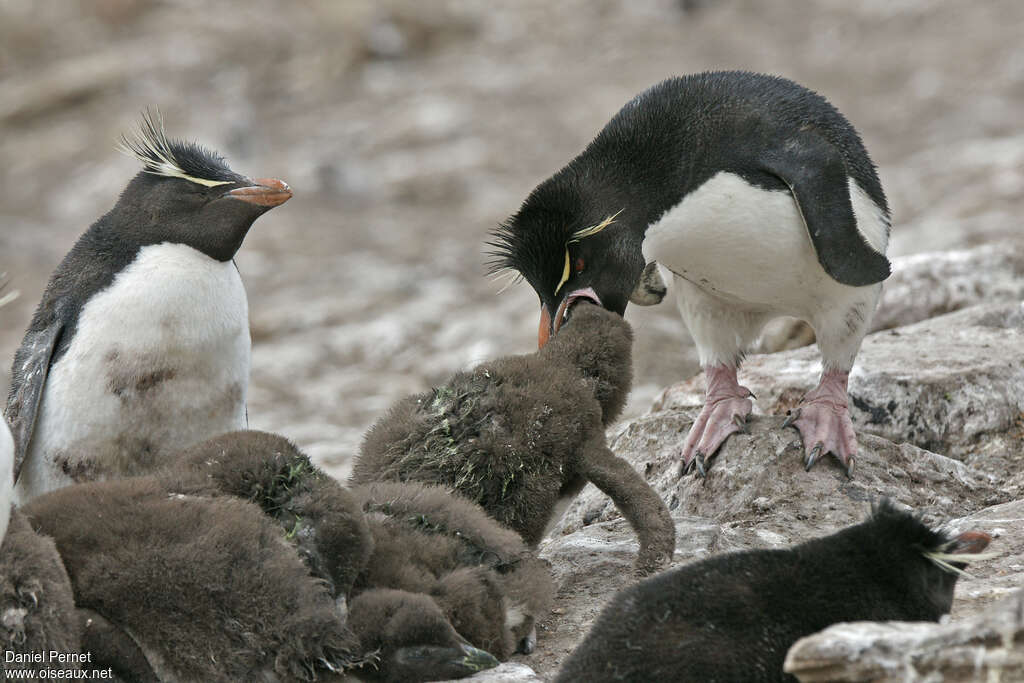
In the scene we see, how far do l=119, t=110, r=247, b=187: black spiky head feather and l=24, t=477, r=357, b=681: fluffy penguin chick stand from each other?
6.35 ft

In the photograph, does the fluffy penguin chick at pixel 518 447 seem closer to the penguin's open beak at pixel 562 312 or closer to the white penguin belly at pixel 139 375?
the penguin's open beak at pixel 562 312

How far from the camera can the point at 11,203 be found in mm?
15461

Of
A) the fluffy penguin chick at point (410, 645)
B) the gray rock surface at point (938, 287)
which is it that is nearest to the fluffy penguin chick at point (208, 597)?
the fluffy penguin chick at point (410, 645)

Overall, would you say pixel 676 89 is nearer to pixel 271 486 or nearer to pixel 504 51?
pixel 271 486

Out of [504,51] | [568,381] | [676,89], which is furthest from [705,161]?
[504,51]

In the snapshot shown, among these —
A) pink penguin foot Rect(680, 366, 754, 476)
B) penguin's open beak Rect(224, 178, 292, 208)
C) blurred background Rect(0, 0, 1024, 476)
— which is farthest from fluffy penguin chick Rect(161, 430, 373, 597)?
blurred background Rect(0, 0, 1024, 476)

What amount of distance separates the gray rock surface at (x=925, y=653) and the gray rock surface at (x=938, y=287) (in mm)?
4561

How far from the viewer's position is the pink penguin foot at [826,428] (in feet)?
14.6

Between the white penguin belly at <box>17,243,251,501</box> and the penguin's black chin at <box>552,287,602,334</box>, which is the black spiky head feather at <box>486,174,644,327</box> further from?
the white penguin belly at <box>17,243,251,501</box>

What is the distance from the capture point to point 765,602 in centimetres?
269

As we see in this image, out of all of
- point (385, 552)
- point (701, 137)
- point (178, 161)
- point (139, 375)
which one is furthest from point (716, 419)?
point (178, 161)

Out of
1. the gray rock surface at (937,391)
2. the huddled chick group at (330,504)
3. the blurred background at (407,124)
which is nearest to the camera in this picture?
the huddled chick group at (330,504)

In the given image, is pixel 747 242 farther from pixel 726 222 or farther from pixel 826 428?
pixel 826 428

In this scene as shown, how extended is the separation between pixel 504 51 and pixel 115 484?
51.9ft
